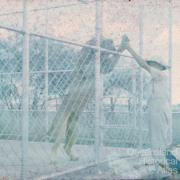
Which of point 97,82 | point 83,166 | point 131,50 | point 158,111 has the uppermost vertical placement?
point 131,50

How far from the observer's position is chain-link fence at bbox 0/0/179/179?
15.3 ft

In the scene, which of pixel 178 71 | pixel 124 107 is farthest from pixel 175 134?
pixel 124 107

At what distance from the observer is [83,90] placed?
484cm

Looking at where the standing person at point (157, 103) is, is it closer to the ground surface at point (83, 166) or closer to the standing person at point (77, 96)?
the ground surface at point (83, 166)

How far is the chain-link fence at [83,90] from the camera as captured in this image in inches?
183

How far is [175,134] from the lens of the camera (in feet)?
29.2

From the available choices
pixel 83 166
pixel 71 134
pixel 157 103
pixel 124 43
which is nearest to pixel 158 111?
pixel 157 103

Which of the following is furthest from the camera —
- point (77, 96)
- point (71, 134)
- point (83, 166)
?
point (71, 134)

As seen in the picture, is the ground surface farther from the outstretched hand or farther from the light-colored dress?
the outstretched hand

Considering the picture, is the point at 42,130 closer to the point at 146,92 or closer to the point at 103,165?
the point at 146,92

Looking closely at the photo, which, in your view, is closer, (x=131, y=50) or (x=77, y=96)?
(x=77, y=96)

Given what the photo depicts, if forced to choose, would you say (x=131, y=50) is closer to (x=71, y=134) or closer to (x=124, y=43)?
(x=124, y=43)

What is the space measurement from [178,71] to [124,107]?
1.09 m

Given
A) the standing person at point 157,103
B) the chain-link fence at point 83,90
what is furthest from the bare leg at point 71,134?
the standing person at point 157,103
